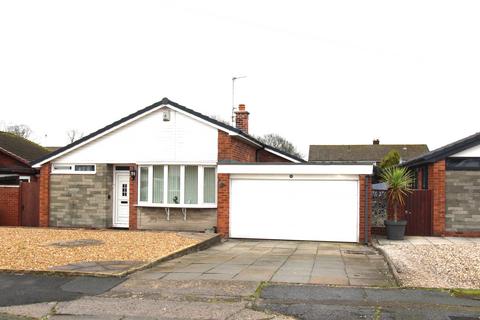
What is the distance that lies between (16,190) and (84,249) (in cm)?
949

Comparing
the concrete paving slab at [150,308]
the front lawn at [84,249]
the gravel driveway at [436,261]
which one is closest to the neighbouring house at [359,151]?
the gravel driveway at [436,261]

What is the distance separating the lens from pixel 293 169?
640 inches

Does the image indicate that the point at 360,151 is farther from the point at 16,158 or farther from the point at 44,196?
the point at 44,196

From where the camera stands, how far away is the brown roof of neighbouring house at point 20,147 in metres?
28.3

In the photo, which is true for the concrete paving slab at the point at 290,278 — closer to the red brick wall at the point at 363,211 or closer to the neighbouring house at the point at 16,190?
the red brick wall at the point at 363,211

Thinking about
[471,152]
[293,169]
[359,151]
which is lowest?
[293,169]

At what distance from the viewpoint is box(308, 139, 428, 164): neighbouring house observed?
56.8 meters

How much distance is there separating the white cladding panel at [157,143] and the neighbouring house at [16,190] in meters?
3.10

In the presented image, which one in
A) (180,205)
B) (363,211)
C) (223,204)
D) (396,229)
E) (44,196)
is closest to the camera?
(363,211)

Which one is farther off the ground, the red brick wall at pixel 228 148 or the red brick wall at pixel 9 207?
the red brick wall at pixel 228 148

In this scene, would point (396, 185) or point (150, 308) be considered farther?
point (396, 185)

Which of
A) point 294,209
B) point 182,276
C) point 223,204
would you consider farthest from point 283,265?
point 223,204

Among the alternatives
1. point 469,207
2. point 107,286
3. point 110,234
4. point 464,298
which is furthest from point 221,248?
point 469,207

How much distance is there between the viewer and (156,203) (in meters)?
17.8
